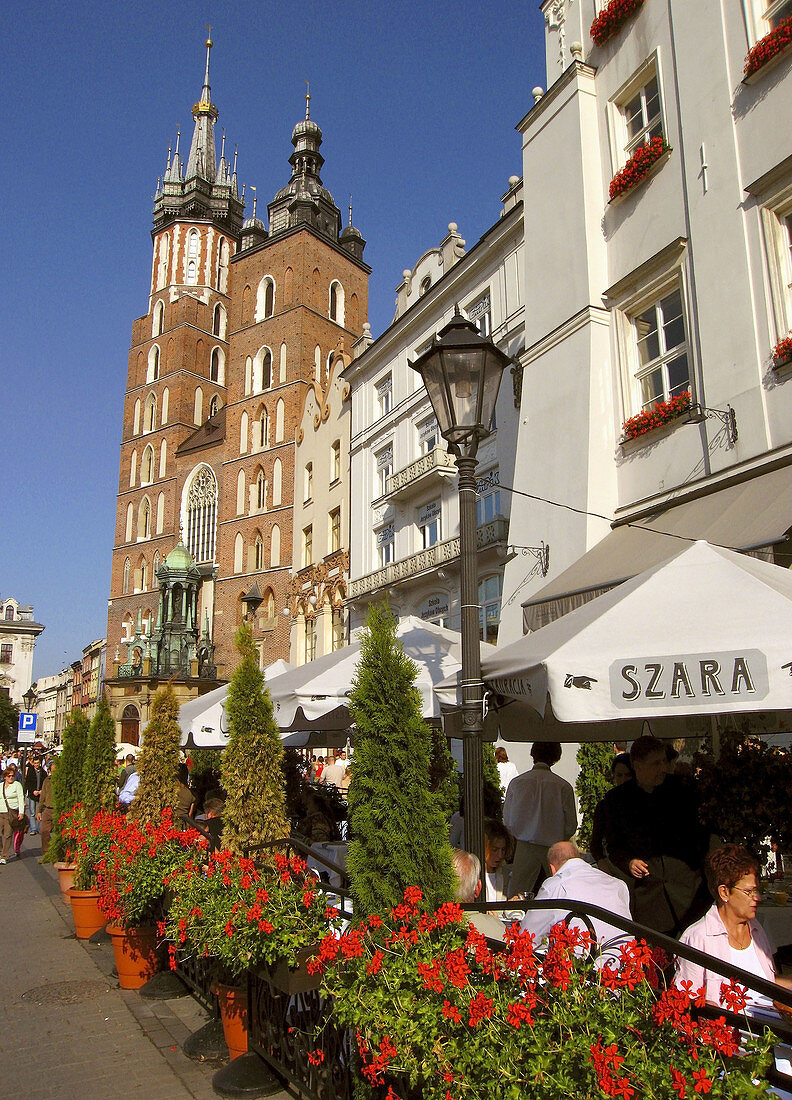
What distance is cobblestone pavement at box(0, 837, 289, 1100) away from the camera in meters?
4.80

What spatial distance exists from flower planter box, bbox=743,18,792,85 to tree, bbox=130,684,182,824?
391 inches

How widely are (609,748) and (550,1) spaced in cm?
1258

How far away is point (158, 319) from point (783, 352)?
163 ft

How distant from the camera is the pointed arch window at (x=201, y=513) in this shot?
44844mm

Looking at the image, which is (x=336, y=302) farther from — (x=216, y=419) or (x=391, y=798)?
(x=391, y=798)

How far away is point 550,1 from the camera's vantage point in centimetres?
A: 1387

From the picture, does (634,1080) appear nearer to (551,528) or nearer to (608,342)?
(551,528)

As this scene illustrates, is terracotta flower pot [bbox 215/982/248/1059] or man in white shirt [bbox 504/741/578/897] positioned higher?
man in white shirt [bbox 504/741/578/897]

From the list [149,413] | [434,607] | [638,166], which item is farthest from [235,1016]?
[149,413]

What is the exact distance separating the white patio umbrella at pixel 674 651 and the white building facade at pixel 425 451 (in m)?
13.3

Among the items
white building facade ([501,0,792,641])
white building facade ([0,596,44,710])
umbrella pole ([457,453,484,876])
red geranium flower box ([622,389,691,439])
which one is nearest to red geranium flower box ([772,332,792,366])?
white building facade ([501,0,792,641])

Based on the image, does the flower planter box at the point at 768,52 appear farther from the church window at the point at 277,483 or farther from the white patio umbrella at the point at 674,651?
the church window at the point at 277,483

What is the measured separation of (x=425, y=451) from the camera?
24266 millimetres

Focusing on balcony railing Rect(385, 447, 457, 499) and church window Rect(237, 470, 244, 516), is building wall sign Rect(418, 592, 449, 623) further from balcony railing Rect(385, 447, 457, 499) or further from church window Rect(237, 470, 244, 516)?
church window Rect(237, 470, 244, 516)
